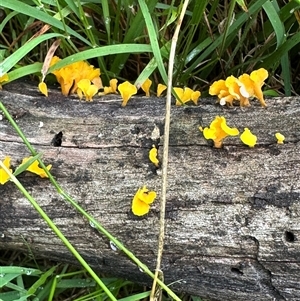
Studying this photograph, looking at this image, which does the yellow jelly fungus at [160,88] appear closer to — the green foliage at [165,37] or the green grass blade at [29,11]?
the green foliage at [165,37]

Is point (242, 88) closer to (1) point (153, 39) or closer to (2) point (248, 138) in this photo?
(2) point (248, 138)

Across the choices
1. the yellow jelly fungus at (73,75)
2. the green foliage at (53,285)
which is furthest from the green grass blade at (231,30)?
the green foliage at (53,285)

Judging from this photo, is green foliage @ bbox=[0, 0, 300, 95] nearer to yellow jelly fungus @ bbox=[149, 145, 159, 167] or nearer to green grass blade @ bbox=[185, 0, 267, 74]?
green grass blade @ bbox=[185, 0, 267, 74]

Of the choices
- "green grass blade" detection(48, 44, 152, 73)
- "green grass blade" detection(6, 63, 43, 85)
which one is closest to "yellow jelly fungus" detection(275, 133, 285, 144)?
"green grass blade" detection(48, 44, 152, 73)

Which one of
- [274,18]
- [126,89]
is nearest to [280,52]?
[274,18]

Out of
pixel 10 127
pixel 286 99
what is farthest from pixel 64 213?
pixel 286 99

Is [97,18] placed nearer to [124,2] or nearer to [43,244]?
[124,2]
